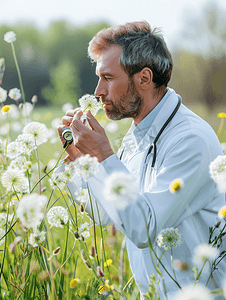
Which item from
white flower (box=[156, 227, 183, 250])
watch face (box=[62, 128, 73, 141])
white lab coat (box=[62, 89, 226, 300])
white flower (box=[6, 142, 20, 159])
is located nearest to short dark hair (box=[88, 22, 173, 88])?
white lab coat (box=[62, 89, 226, 300])

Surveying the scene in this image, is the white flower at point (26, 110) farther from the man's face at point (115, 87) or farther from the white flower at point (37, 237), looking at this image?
the white flower at point (37, 237)

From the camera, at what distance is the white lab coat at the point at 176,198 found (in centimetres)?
131

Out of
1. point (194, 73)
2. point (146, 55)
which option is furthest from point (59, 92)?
point (146, 55)

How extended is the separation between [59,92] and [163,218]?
140 feet

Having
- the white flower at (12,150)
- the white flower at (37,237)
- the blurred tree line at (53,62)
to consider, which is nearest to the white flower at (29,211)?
the white flower at (37,237)

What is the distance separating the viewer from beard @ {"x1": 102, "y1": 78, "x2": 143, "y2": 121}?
1.92 metres

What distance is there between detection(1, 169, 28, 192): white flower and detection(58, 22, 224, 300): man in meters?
0.31

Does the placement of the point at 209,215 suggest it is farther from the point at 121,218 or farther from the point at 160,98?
the point at 160,98

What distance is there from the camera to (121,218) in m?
1.33

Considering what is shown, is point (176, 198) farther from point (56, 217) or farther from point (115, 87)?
point (115, 87)

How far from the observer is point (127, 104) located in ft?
6.35

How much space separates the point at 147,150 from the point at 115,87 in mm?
446

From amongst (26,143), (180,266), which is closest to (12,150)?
(26,143)

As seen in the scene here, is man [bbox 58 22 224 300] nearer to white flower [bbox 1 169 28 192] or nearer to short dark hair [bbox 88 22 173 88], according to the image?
short dark hair [bbox 88 22 173 88]
